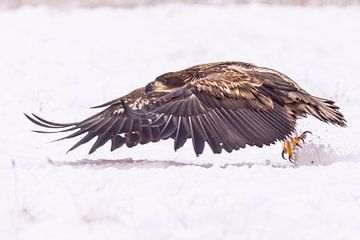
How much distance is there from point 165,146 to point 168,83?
3.60 ft

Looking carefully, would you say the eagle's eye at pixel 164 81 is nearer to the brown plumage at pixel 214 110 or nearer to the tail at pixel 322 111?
the brown plumage at pixel 214 110

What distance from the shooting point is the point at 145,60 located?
45.9 ft

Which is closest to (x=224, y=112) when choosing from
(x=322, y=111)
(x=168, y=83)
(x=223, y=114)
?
(x=223, y=114)

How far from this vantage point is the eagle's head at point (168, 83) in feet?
24.6

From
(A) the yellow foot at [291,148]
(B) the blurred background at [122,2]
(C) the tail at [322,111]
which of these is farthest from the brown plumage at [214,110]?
(B) the blurred background at [122,2]

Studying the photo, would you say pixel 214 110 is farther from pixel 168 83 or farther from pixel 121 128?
pixel 121 128

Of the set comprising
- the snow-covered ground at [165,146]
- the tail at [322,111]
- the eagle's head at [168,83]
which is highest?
the eagle's head at [168,83]

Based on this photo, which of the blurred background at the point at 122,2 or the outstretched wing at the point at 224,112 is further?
the blurred background at the point at 122,2

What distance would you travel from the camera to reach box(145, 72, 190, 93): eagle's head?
7.49 metres

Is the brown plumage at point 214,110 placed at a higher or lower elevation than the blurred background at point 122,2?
higher

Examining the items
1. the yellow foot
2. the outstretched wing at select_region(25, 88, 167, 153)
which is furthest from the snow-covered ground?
the outstretched wing at select_region(25, 88, 167, 153)

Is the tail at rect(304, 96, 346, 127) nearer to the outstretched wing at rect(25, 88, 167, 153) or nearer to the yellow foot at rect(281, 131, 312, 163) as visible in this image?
the yellow foot at rect(281, 131, 312, 163)

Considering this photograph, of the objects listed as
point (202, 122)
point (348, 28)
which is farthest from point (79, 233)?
point (348, 28)

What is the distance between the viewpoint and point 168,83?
754 centimetres
